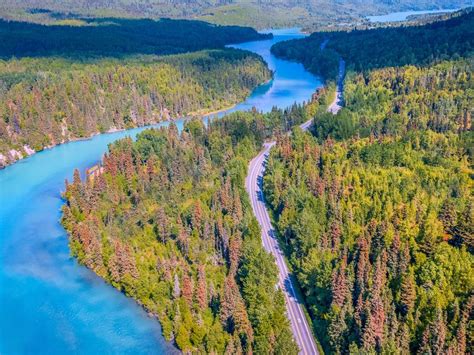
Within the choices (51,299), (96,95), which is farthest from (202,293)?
(96,95)

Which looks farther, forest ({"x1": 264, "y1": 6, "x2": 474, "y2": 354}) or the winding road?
the winding road

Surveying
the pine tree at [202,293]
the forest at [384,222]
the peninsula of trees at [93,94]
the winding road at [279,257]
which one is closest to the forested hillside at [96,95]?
the peninsula of trees at [93,94]

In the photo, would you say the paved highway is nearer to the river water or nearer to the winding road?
the winding road

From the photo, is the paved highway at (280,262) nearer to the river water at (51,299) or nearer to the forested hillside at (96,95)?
the river water at (51,299)

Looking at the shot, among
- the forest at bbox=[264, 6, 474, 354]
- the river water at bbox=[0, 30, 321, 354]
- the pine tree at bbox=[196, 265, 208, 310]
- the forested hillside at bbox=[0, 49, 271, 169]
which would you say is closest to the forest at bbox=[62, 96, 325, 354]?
the pine tree at bbox=[196, 265, 208, 310]

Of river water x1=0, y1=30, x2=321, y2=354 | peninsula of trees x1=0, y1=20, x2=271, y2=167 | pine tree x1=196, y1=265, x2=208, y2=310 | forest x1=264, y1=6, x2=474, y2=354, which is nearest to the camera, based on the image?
forest x1=264, y1=6, x2=474, y2=354

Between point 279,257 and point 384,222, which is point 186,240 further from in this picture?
point 384,222
